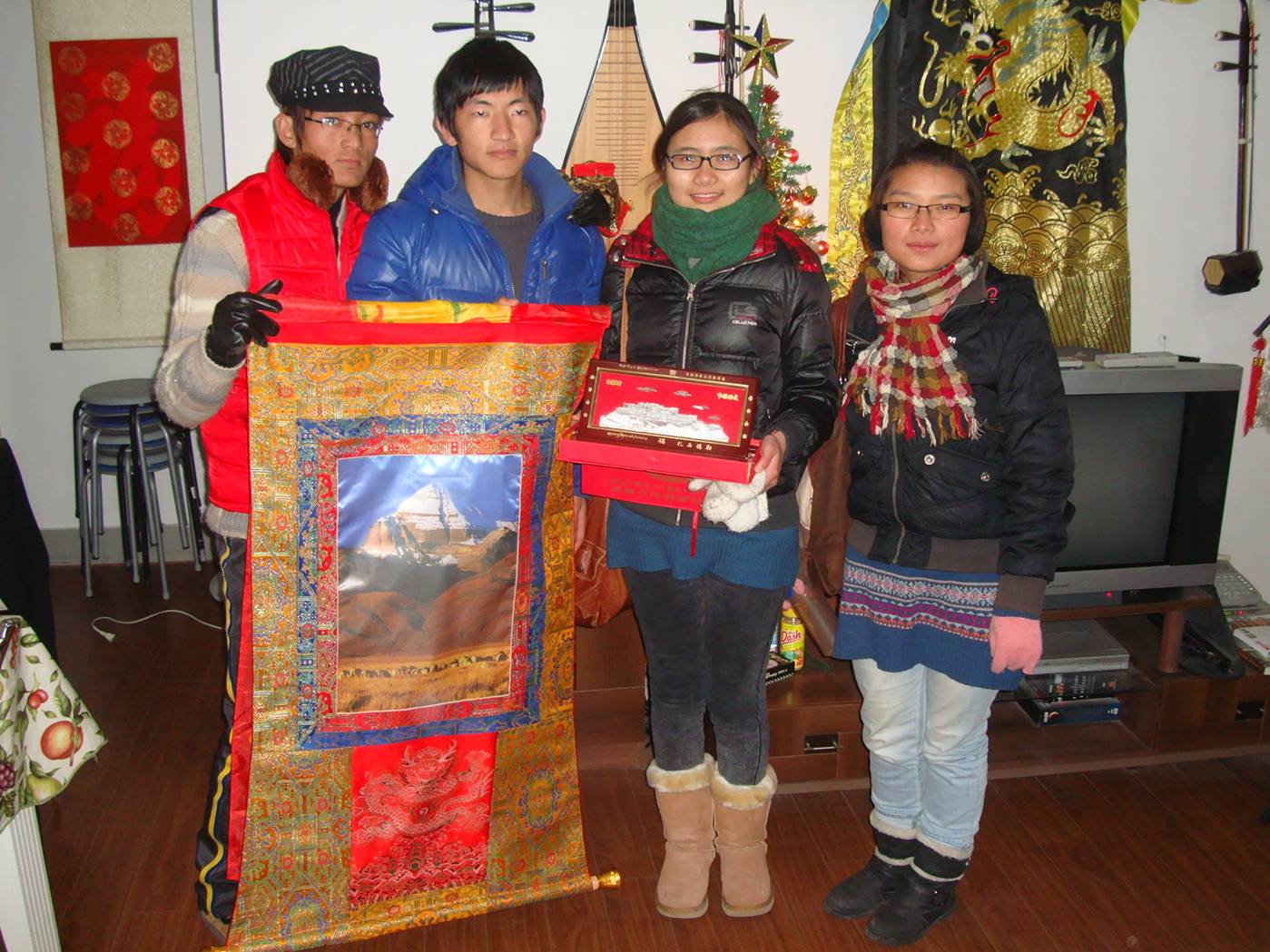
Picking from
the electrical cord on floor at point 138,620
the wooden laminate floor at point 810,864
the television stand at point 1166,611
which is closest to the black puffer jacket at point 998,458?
the wooden laminate floor at point 810,864

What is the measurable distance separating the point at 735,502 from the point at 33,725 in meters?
1.15

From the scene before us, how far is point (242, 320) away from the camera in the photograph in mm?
1562

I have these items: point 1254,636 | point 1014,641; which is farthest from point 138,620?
point 1254,636

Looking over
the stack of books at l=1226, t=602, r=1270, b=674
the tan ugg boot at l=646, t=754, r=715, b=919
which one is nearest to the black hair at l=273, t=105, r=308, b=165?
the tan ugg boot at l=646, t=754, r=715, b=919

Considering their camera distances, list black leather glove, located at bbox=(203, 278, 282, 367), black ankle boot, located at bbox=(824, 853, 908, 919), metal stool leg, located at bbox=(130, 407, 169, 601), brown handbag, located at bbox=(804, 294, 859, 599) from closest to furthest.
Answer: black leather glove, located at bbox=(203, 278, 282, 367) → brown handbag, located at bbox=(804, 294, 859, 599) → black ankle boot, located at bbox=(824, 853, 908, 919) → metal stool leg, located at bbox=(130, 407, 169, 601)

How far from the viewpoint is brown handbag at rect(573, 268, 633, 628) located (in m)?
1.96

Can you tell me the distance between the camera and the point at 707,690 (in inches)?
75.0

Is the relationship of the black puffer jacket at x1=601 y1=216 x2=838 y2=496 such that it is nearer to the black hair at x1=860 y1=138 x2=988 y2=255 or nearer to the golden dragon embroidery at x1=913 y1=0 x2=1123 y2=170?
the black hair at x1=860 y1=138 x2=988 y2=255

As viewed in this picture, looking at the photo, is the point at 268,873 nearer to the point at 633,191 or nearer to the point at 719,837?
the point at 719,837

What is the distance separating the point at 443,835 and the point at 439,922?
20 cm

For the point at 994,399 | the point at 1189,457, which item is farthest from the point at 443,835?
the point at 1189,457

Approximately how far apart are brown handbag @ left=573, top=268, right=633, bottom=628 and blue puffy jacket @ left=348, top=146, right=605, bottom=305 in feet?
1.43

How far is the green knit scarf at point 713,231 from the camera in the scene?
1663 mm

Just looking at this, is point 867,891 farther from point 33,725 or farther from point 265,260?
point 265,260
